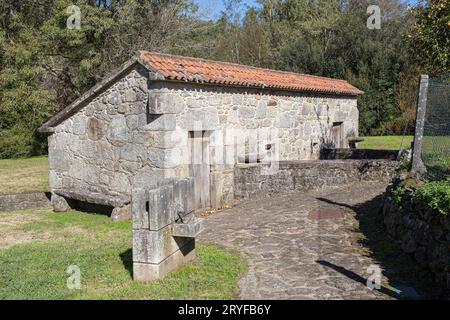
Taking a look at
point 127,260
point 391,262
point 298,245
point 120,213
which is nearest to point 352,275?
point 391,262

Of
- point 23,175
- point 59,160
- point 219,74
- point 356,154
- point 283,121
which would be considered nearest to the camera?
point 219,74

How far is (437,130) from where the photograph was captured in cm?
711

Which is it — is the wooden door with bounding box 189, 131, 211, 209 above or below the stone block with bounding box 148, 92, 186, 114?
below

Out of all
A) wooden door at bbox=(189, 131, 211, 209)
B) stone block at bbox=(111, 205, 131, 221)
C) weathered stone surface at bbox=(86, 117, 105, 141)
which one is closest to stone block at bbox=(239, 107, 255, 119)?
wooden door at bbox=(189, 131, 211, 209)

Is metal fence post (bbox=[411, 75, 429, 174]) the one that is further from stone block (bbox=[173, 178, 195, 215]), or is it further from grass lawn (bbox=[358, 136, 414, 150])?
grass lawn (bbox=[358, 136, 414, 150])

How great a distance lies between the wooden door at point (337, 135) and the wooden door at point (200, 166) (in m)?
7.05

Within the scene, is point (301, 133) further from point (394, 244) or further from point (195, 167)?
point (394, 244)

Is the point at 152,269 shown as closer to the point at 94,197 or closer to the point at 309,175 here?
the point at 94,197

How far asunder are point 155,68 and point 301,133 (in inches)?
240

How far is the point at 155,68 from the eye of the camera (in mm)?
8430

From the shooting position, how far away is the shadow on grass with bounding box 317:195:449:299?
15.9 feet

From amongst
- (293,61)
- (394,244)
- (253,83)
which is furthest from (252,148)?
(293,61)

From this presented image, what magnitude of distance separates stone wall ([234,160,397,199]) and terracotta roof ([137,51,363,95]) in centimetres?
219

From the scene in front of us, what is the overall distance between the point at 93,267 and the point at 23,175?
35.6ft
